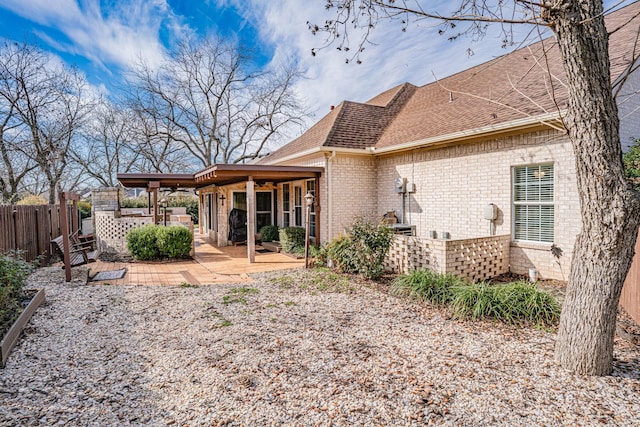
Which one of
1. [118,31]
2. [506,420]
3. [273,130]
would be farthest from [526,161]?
[273,130]

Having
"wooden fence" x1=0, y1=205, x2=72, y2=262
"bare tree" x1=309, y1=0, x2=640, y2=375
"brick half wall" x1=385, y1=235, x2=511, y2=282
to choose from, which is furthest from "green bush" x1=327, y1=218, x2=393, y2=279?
"wooden fence" x1=0, y1=205, x2=72, y2=262

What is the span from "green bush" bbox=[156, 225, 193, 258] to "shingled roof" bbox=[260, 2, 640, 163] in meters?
4.68

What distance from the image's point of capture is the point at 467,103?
368 inches

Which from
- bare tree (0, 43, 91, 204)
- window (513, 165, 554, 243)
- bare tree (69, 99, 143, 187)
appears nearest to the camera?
window (513, 165, 554, 243)

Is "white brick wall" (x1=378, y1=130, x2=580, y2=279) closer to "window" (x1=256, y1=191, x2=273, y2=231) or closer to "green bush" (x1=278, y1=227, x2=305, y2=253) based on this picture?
"green bush" (x1=278, y1=227, x2=305, y2=253)

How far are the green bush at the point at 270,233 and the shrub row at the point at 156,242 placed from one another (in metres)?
3.27

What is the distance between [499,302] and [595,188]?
241cm

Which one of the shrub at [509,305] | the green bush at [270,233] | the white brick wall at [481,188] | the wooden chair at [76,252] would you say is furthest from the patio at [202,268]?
the shrub at [509,305]

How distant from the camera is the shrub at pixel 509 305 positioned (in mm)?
4684

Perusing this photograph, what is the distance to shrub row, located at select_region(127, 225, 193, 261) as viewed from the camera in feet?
31.7

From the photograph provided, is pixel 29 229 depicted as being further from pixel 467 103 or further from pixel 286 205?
pixel 467 103

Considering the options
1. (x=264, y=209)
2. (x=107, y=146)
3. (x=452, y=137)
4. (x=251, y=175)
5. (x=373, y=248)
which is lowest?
(x=373, y=248)

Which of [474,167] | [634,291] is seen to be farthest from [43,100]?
[634,291]

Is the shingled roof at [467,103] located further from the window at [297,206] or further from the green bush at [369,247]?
the green bush at [369,247]
